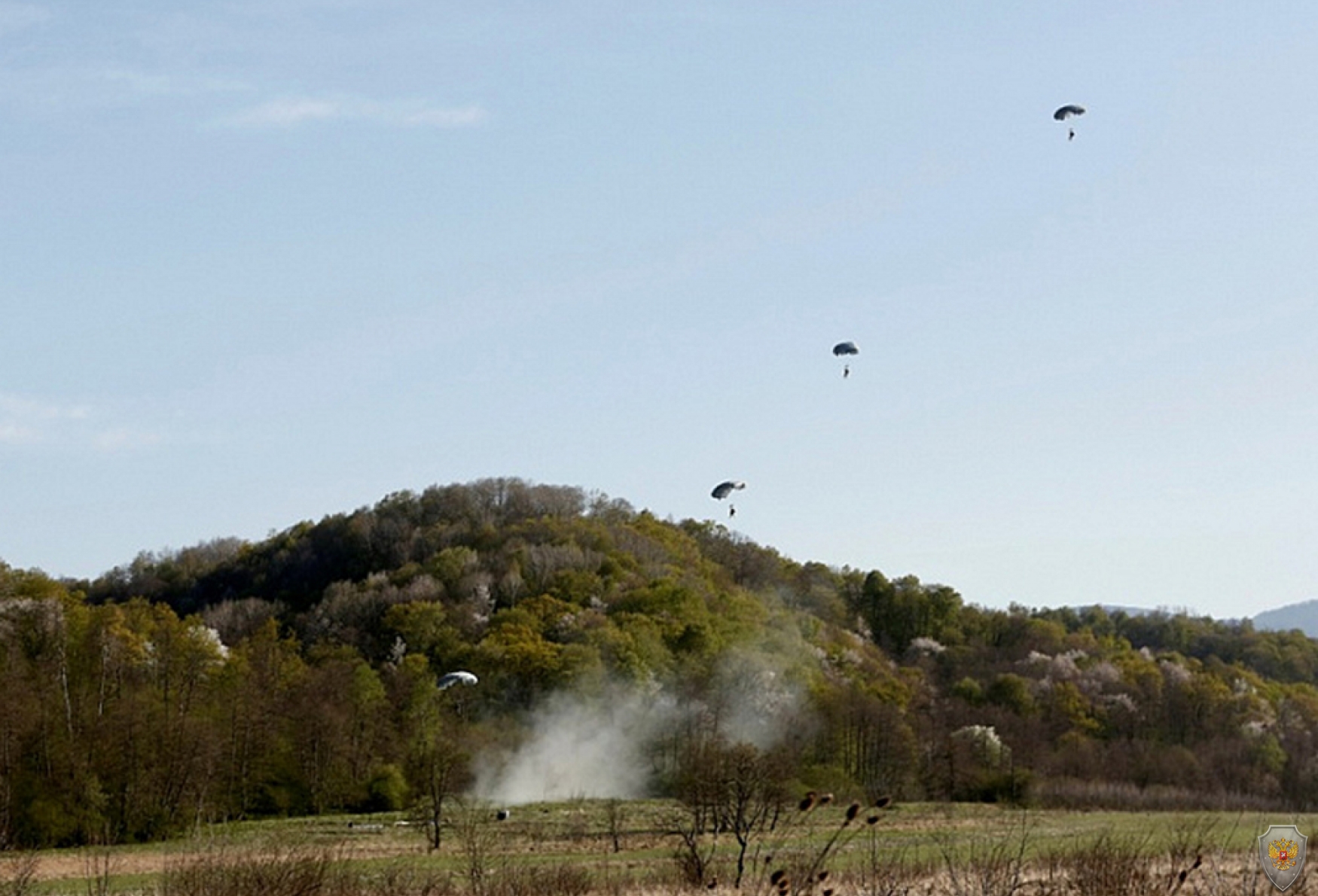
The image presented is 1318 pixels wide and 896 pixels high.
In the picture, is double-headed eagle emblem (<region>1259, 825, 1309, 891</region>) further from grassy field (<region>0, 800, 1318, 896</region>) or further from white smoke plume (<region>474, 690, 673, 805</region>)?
white smoke plume (<region>474, 690, 673, 805</region>)

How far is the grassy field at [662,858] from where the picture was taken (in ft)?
65.1

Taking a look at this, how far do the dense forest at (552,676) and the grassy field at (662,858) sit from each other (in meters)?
4.02

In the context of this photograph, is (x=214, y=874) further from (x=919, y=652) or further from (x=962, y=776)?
(x=919, y=652)

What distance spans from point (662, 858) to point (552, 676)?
64311 millimetres

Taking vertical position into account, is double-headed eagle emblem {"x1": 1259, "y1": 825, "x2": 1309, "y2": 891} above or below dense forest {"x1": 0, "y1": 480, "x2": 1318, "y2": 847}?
below

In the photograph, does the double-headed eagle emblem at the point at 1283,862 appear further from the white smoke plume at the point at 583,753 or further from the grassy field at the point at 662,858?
the white smoke plume at the point at 583,753

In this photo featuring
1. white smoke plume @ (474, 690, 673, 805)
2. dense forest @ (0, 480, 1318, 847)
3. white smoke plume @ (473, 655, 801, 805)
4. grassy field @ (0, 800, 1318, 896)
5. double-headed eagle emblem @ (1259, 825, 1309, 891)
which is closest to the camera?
grassy field @ (0, 800, 1318, 896)

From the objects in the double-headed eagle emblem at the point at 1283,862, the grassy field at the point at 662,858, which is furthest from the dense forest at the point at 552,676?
the double-headed eagle emblem at the point at 1283,862

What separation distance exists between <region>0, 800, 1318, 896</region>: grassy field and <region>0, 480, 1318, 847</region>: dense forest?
402 cm

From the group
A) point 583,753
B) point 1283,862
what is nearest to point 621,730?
point 583,753

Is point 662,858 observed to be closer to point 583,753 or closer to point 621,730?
point 583,753

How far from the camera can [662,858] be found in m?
51.0

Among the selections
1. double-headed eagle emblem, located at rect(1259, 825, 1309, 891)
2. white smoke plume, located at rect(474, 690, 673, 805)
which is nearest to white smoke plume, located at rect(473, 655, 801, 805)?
white smoke plume, located at rect(474, 690, 673, 805)

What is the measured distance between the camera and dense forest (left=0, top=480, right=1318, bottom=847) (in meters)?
75.3
